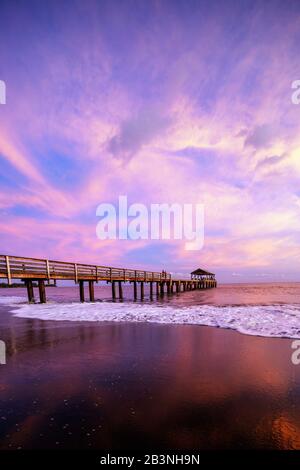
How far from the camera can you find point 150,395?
408 centimetres

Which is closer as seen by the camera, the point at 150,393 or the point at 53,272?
the point at 150,393

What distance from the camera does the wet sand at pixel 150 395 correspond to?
3002mm

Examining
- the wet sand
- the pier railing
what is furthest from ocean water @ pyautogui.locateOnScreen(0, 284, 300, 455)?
the pier railing

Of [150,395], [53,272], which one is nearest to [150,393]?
[150,395]

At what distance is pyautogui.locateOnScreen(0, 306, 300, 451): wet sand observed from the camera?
9.85 ft

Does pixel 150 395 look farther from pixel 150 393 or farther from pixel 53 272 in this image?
pixel 53 272

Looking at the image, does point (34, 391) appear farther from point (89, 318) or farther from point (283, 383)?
point (89, 318)

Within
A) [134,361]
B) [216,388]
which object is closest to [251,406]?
[216,388]

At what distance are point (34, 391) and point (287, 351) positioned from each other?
6.00 metres

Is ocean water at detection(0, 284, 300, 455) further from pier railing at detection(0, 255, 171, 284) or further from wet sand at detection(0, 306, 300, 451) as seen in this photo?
pier railing at detection(0, 255, 171, 284)

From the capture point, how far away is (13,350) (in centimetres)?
684

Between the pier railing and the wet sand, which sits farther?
the pier railing

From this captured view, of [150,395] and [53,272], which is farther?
[53,272]
